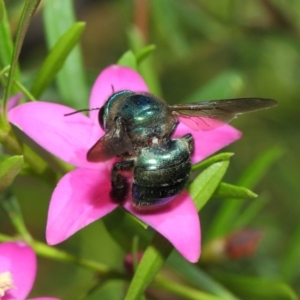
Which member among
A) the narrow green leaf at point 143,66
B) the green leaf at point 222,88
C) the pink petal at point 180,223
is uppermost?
the pink petal at point 180,223

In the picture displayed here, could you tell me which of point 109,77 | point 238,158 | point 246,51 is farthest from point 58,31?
point 238,158

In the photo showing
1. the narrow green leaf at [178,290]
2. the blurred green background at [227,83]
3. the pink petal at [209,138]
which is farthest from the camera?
the blurred green background at [227,83]

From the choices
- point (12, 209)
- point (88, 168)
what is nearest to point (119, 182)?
point (88, 168)

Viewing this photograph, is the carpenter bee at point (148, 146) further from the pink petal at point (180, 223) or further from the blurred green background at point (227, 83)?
the blurred green background at point (227, 83)

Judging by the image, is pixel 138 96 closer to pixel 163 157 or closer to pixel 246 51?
pixel 163 157

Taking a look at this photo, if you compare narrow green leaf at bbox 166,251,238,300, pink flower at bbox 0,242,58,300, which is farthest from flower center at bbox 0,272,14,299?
narrow green leaf at bbox 166,251,238,300

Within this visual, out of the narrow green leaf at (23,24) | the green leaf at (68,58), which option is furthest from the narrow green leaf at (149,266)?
the green leaf at (68,58)
